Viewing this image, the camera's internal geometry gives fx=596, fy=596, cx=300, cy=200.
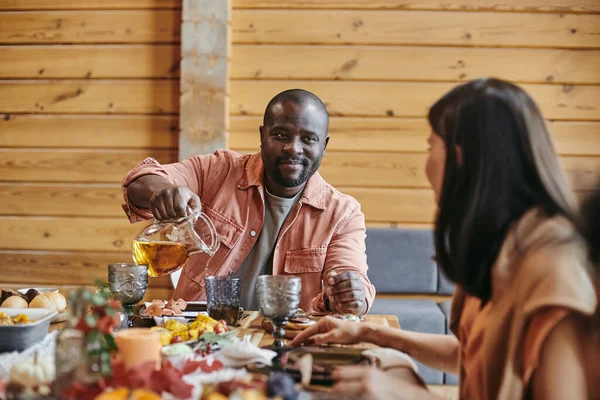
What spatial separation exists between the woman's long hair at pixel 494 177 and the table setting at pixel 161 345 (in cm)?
28

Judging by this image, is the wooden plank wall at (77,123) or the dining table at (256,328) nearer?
the dining table at (256,328)

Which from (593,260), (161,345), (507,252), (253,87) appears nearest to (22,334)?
(161,345)

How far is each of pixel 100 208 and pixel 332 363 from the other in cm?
268

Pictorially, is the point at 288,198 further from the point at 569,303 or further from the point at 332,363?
the point at 569,303

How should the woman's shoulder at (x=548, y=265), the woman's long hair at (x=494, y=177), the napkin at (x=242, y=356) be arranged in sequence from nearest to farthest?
the woman's shoulder at (x=548, y=265)
the woman's long hair at (x=494, y=177)
the napkin at (x=242, y=356)

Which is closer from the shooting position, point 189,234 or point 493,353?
point 493,353

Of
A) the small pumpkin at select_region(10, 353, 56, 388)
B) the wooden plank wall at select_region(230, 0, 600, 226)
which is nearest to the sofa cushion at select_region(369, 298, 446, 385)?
the wooden plank wall at select_region(230, 0, 600, 226)

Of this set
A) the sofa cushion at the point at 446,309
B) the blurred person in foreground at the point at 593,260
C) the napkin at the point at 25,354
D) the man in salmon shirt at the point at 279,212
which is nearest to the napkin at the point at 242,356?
the napkin at the point at 25,354

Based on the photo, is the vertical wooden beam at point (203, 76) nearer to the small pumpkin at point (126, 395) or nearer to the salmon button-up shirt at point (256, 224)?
the salmon button-up shirt at point (256, 224)

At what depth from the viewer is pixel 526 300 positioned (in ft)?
3.01

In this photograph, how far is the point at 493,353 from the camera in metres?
0.96

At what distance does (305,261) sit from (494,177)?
3.88ft

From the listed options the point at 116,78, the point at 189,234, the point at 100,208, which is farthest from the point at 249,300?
the point at 116,78

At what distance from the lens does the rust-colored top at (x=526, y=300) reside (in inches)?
34.7
